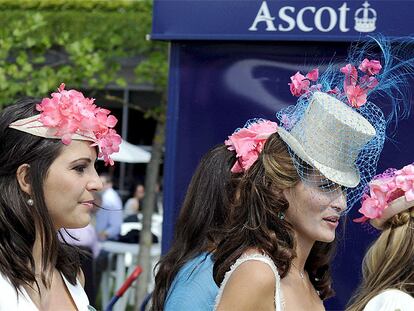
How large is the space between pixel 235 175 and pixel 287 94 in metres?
0.96

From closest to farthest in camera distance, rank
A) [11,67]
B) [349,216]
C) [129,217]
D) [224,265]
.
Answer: [224,265]
[349,216]
[11,67]
[129,217]

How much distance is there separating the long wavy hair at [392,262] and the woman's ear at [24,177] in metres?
1.05

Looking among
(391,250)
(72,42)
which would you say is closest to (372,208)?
(391,250)

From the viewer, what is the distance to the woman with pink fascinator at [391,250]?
2.72 m

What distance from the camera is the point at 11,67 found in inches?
366

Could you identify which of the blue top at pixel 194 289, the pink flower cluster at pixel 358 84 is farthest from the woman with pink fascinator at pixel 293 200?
the blue top at pixel 194 289

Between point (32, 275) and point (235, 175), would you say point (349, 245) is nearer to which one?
point (235, 175)

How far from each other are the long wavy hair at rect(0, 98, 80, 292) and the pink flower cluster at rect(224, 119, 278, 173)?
0.70 m

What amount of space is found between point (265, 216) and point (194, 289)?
0.50 meters

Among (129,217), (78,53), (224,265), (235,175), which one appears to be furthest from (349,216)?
(129,217)

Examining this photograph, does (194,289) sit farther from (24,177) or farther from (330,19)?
(330,19)

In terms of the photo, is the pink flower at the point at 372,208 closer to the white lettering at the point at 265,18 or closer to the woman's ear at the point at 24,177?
the woman's ear at the point at 24,177

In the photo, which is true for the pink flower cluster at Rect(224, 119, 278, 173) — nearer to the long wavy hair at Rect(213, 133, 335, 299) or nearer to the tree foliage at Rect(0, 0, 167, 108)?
the long wavy hair at Rect(213, 133, 335, 299)

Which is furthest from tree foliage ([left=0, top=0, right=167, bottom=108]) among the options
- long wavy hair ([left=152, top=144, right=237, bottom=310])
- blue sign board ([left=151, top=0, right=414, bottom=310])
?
long wavy hair ([left=152, top=144, right=237, bottom=310])
